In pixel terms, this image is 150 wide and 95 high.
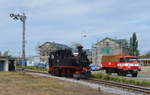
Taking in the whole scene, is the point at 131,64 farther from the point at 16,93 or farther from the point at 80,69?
the point at 16,93

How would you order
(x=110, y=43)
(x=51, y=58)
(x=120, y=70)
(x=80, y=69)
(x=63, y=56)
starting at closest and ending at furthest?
1. (x=80, y=69)
2. (x=63, y=56)
3. (x=51, y=58)
4. (x=120, y=70)
5. (x=110, y=43)

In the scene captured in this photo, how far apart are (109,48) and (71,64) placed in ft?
263

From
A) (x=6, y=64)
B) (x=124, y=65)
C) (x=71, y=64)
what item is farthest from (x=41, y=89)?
(x=6, y=64)

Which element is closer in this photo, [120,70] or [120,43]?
[120,70]

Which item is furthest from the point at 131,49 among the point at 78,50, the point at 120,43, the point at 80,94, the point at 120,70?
the point at 80,94

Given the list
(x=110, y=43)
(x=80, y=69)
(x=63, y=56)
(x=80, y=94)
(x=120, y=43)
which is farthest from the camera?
(x=110, y=43)

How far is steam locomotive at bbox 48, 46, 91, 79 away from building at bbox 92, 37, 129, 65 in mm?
60804

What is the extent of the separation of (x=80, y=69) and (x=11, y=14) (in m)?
11.7

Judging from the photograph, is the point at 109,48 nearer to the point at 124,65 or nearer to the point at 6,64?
the point at 6,64

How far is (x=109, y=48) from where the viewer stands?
11662cm

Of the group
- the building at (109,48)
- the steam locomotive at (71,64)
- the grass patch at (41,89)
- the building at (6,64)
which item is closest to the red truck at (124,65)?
the steam locomotive at (71,64)

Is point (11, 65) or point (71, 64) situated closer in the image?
point (71, 64)

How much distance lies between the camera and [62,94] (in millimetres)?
18906

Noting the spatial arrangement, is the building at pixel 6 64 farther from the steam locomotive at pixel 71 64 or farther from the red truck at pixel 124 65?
the steam locomotive at pixel 71 64
